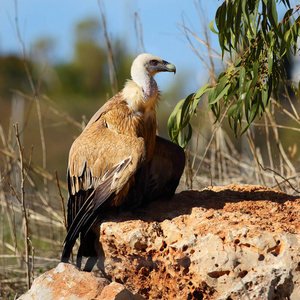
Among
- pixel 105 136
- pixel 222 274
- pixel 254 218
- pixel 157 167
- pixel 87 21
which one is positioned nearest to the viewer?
pixel 222 274

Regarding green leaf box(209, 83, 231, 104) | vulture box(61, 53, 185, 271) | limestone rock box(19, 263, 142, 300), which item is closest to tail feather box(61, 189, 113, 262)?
vulture box(61, 53, 185, 271)

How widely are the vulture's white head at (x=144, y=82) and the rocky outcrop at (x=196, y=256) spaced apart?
0.92 m

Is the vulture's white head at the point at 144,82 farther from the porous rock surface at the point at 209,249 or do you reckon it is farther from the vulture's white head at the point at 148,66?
the porous rock surface at the point at 209,249

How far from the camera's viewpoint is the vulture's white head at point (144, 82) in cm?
402

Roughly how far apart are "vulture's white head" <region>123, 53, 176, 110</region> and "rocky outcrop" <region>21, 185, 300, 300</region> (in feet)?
3.01

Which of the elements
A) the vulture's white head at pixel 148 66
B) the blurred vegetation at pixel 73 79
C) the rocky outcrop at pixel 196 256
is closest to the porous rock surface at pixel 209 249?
the rocky outcrop at pixel 196 256

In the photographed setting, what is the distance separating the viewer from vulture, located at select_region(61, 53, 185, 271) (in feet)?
11.7

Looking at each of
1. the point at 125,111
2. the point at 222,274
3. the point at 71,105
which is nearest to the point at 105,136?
the point at 125,111

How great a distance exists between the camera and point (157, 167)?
13.8 ft

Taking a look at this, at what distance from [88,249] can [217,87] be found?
157 centimetres

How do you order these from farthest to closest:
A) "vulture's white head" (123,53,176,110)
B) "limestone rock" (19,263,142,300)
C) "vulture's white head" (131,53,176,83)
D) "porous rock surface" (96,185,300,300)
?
"vulture's white head" (131,53,176,83), "vulture's white head" (123,53,176,110), "limestone rock" (19,263,142,300), "porous rock surface" (96,185,300,300)

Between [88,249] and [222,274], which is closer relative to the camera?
[222,274]

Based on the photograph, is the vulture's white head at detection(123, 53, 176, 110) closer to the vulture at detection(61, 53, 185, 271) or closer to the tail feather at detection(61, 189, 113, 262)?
the vulture at detection(61, 53, 185, 271)

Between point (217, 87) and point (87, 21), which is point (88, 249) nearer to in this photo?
point (217, 87)
